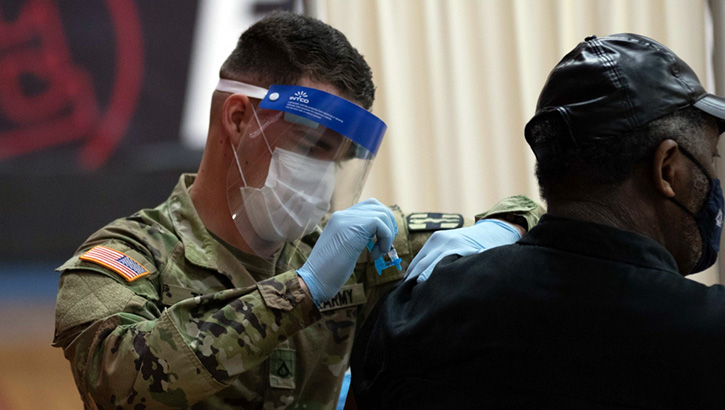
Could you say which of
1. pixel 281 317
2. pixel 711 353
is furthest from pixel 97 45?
pixel 711 353

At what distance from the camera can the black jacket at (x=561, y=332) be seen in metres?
0.89

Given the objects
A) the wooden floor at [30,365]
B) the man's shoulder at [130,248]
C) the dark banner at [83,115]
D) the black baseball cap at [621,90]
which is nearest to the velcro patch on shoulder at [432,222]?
the man's shoulder at [130,248]

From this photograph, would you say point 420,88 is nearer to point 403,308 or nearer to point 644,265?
Result: point 403,308

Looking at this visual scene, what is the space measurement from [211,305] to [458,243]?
48cm

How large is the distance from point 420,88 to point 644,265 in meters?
1.46

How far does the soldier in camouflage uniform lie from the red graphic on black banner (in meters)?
0.78

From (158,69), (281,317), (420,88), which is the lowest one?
(281,317)

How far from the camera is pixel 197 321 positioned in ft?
4.12

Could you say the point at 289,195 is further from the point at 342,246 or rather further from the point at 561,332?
the point at 561,332

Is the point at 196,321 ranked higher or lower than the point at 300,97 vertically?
lower

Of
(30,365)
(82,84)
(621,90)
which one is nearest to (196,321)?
(621,90)

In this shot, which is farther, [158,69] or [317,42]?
[158,69]

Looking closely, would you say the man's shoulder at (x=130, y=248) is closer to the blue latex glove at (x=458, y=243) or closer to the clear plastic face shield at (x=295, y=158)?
the clear plastic face shield at (x=295, y=158)

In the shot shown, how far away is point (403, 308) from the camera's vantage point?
1.14 m
